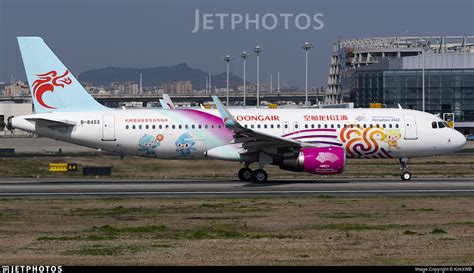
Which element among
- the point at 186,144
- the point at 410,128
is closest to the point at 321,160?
the point at 410,128

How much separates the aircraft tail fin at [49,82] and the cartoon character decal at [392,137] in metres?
14.9

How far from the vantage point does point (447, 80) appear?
122 m

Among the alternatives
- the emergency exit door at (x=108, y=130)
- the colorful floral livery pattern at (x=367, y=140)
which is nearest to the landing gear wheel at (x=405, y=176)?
the colorful floral livery pattern at (x=367, y=140)

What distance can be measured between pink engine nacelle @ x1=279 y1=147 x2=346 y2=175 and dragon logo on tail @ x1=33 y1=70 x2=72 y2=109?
1288 cm

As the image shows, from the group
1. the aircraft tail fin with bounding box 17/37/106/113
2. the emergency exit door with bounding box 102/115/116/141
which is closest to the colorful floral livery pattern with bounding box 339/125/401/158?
the emergency exit door with bounding box 102/115/116/141

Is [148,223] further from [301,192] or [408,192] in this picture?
[408,192]

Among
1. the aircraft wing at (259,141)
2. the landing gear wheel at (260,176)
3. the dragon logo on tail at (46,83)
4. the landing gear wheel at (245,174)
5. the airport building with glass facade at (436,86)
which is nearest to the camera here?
the aircraft wing at (259,141)

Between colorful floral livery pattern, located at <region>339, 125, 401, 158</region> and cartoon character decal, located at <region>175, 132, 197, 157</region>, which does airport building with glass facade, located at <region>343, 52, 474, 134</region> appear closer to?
colorful floral livery pattern, located at <region>339, 125, 401, 158</region>

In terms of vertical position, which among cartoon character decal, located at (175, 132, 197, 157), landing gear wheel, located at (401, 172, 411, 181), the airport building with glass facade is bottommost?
landing gear wheel, located at (401, 172, 411, 181)

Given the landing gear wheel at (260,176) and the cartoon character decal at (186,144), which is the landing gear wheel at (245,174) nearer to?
the landing gear wheel at (260,176)

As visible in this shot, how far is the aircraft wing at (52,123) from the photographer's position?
46.1 metres

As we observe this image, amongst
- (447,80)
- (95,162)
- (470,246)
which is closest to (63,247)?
(470,246)

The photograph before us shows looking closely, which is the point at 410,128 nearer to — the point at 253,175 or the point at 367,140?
the point at 367,140

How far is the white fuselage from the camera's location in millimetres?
46844
